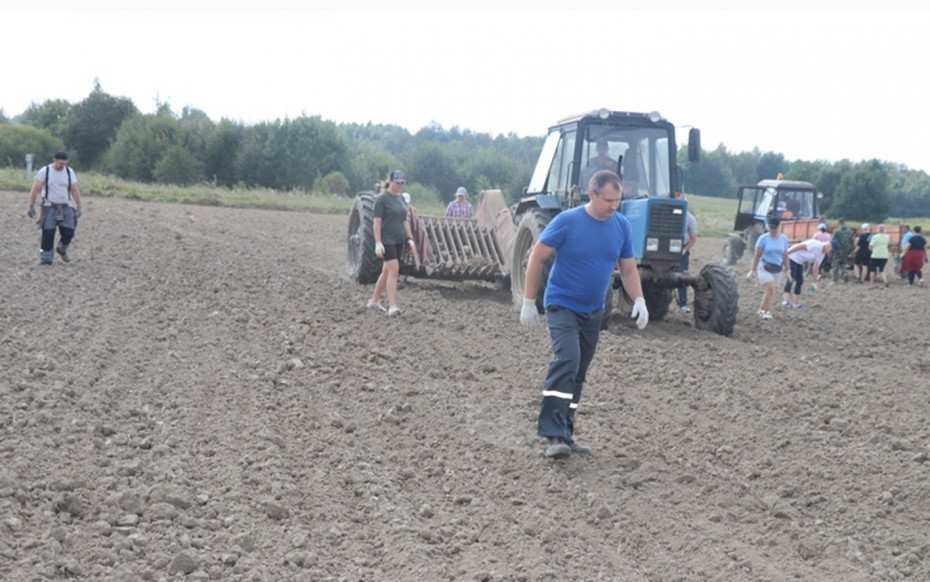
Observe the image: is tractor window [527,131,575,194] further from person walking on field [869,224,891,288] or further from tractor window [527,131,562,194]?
person walking on field [869,224,891,288]

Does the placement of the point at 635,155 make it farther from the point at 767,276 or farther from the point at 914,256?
the point at 914,256

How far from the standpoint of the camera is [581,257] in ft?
19.4

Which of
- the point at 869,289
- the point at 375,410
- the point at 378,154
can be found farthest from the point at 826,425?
the point at 378,154

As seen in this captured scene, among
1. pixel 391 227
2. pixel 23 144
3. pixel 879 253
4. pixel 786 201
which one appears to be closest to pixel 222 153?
pixel 23 144

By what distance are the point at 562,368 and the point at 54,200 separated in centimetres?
906

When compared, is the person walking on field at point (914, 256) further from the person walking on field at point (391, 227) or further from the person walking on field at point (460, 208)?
the person walking on field at point (391, 227)

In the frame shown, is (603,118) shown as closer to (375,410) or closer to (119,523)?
(375,410)

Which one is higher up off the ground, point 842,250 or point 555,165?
point 555,165

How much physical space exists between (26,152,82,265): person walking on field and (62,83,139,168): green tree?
143 feet

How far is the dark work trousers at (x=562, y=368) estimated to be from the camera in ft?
19.1

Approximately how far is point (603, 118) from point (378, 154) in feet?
162

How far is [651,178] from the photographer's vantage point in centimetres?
1119

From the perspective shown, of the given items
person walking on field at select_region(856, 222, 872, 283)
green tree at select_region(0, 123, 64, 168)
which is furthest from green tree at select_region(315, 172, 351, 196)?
person walking on field at select_region(856, 222, 872, 283)

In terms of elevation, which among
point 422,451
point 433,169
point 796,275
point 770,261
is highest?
point 433,169
